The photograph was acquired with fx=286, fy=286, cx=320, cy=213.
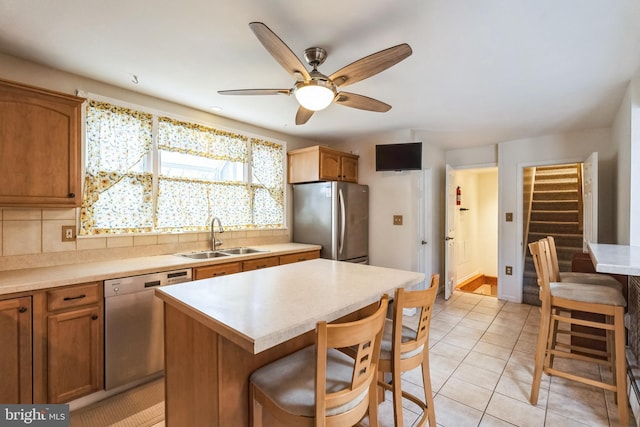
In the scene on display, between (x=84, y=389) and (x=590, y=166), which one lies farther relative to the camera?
(x=590, y=166)

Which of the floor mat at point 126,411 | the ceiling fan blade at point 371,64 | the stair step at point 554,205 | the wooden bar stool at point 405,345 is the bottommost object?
the floor mat at point 126,411

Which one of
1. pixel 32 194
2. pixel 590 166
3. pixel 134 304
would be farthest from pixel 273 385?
pixel 590 166

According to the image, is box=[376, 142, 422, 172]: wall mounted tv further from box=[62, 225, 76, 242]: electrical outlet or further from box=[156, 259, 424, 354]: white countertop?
box=[62, 225, 76, 242]: electrical outlet

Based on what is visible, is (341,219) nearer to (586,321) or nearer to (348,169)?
(348,169)

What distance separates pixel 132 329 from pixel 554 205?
21.1ft

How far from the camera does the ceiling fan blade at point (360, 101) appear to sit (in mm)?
2076

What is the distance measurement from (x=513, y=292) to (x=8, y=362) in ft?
17.9

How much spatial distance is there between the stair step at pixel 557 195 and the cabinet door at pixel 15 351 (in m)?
6.91

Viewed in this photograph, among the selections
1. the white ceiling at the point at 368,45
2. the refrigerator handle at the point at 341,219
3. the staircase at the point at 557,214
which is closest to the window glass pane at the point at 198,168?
the white ceiling at the point at 368,45

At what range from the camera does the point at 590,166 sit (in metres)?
3.33

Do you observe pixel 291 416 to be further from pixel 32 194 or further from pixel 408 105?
pixel 408 105

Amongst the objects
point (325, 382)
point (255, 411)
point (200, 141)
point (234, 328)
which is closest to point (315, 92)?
point (234, 328)

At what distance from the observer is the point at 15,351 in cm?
173

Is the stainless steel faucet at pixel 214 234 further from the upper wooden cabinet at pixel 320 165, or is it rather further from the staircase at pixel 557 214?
the staircase at pixel 557 214
